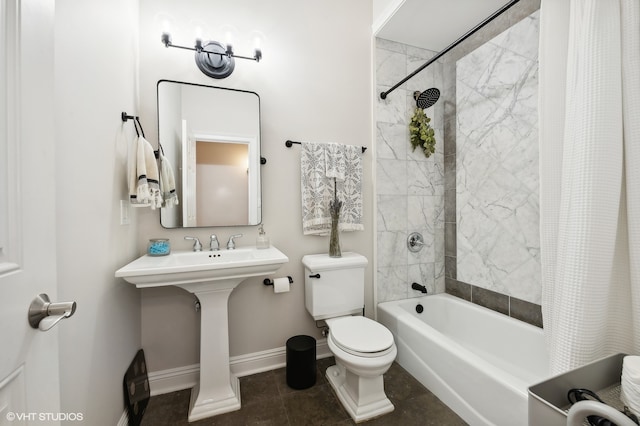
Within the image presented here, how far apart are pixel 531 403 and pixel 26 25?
154 centimetres

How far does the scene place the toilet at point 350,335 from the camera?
4.46 ft

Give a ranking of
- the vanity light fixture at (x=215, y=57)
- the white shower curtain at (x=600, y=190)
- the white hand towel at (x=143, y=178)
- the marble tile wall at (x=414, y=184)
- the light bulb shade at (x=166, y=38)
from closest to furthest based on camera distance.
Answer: the white shower curtain at (x=600, y=190) < the white hand towel at (x=143, y=178) < the light bulb shade at (x=166, y=38) < the vanity light fixture at (x=215, y=57) < the marble tile wall at (x=414, y=184)

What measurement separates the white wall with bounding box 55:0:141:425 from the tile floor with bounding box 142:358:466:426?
1.08 ft

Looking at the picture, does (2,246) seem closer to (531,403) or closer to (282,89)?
(531,403)

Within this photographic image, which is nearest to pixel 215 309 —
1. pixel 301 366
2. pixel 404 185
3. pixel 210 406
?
pixel 210 406

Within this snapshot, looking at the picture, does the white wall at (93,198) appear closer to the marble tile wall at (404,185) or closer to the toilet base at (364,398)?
the toilet base at (364,398)

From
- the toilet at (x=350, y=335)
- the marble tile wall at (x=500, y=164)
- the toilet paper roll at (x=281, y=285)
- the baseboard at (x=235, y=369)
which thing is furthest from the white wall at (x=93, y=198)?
the marble tile wall at (x=500, y=164)

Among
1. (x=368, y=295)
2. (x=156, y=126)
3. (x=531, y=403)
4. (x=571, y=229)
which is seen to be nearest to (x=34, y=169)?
(x=156, y=126)

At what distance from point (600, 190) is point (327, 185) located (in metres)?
1.42

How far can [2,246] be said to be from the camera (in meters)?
0.45

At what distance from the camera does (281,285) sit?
1.77 meters

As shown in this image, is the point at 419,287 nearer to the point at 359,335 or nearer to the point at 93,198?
the point at 359,335

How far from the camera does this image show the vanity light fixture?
65.8 inches

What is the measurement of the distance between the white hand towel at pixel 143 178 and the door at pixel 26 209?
2.61 ft
